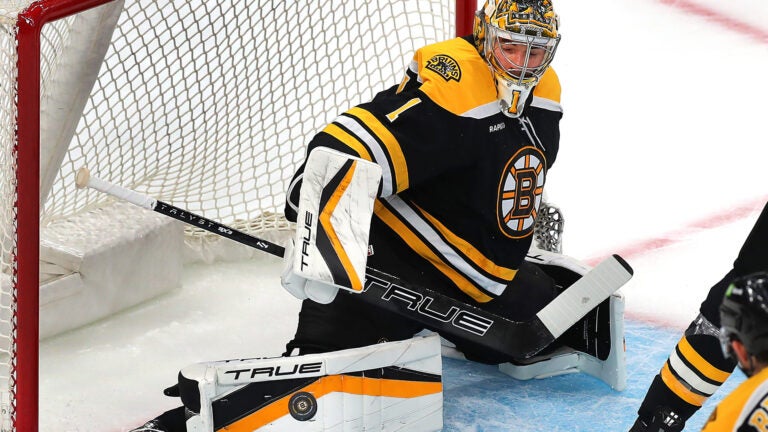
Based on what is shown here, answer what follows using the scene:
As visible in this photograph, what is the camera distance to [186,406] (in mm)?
2211

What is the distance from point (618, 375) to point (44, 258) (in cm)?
123

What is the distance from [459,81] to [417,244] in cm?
34

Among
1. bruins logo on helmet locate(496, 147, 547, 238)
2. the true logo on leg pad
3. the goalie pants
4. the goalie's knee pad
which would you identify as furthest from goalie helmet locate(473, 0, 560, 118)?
the true logo on leg pad

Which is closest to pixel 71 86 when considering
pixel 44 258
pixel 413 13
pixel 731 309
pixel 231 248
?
pixel 44 258

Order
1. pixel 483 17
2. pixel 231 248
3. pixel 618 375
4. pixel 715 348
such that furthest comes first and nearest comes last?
pixel 231 248
pixel 618 375
pixel 483 17
pixel 715 348

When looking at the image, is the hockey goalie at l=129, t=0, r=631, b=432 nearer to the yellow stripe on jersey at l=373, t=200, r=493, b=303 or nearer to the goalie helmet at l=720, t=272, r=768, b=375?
the yellow stripe on jersey at l=373, t=200, r=493, b=303

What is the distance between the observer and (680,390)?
84.3 inches

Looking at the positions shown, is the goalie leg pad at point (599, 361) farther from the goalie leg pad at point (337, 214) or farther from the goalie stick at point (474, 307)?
the goalie leg pad at point (337, 214)

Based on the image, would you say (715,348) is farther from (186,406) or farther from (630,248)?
(630,248)

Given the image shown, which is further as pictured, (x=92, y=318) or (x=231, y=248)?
(x=231, y=248)

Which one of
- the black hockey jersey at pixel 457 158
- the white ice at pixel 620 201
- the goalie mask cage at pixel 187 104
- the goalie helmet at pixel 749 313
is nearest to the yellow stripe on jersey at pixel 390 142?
the black hockey jersey at pixel 457 158

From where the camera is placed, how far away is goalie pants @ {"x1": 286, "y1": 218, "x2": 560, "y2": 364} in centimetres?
236

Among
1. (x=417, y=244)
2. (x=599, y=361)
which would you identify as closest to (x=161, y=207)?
(x=417, y=244)

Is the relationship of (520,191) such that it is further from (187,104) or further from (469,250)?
(187,104)
